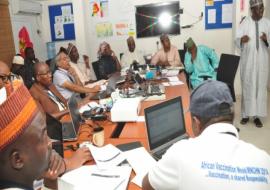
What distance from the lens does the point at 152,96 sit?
9.50ft

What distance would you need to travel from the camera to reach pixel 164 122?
174cm

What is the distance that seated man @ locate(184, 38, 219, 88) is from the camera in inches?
158

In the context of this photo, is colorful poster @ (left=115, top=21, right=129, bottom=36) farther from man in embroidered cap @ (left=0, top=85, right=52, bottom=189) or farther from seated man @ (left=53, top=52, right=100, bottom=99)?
man in embroidered cap @ (left=0, top=85, right=52, bottom=189)

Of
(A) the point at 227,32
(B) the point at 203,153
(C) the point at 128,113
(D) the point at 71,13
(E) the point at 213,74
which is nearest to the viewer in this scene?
(B) the point at 203,153

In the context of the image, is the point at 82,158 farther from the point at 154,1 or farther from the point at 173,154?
the point at 154,1

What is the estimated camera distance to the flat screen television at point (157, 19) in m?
5.46

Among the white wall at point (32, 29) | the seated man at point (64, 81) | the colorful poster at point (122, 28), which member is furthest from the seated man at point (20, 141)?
the colorful poster at point (122, 28)

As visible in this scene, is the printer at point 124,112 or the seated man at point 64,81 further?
the seated man at point 64,81

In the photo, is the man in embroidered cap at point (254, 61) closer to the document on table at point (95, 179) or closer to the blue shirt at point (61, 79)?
the blue shirt at point (61, 79)

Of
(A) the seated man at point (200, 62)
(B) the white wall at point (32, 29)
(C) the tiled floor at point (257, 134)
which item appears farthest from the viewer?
(B) the white wall at point (32, 29)

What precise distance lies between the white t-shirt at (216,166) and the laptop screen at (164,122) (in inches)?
25.2

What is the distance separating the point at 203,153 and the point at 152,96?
1.95 metres

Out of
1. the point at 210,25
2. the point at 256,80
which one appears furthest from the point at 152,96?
the point at 210,25

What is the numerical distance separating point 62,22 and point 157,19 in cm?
212
